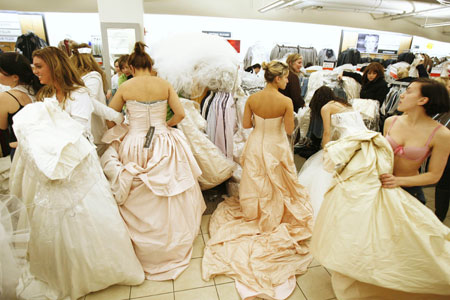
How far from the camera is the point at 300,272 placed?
86.7 inches

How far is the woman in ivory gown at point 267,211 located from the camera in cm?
226

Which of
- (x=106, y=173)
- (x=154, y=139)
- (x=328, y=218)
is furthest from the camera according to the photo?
(x=154, y=139)

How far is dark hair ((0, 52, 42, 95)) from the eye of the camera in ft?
6.65

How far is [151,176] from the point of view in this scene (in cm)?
219

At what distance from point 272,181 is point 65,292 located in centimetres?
192

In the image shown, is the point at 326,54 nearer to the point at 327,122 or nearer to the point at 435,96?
the point at 327,122

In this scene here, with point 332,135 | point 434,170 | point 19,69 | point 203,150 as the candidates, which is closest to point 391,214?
point 434,170

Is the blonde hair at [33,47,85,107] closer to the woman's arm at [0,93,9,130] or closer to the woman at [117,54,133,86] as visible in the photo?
the woman's arm at [0,93,9,130]

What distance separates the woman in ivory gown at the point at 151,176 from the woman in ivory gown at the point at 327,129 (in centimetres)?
142

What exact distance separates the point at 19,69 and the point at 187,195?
1.73 meters

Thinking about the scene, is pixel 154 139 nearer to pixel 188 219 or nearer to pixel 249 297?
pixel 188 219

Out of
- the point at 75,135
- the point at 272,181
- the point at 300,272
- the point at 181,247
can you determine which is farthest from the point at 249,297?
the point at 75,135

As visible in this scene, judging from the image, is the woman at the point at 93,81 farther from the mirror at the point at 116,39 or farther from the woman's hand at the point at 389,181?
the woman's hand at the point at 389,181

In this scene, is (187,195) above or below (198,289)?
above
